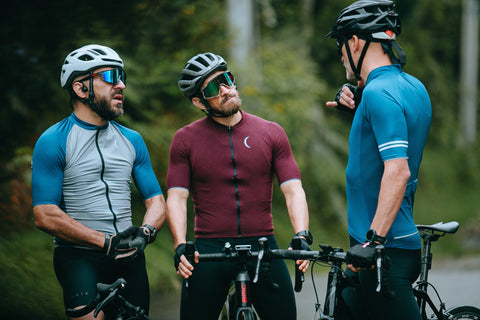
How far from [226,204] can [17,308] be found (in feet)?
9.03

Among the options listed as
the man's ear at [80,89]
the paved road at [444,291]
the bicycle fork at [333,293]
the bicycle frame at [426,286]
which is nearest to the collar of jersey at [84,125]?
the man's ear at [80,89]

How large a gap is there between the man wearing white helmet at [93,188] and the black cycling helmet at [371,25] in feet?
5.16

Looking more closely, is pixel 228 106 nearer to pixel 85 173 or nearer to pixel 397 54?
pixel 85 173

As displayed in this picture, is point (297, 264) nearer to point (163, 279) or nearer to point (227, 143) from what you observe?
point (227, 143)

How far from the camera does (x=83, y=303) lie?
3.56 metres

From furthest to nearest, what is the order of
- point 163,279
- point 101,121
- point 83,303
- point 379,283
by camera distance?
point 163,279 → point 101,121 → point 83,303 → point 379,283

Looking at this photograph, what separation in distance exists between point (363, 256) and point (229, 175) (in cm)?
140

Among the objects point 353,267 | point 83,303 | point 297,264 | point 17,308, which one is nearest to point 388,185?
point 353,267

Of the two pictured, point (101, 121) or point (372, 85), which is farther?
point (101, 121)

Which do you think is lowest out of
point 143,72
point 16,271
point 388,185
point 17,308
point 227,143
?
point 17,308

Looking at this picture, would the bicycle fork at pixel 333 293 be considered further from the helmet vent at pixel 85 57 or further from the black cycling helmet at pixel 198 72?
the helmet vent at pixel 85 57

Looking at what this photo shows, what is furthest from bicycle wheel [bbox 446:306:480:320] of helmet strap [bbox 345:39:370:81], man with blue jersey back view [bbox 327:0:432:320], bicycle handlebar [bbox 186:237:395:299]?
helmet strap [bbox 345:39:370:81]

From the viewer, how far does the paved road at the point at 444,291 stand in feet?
25.0

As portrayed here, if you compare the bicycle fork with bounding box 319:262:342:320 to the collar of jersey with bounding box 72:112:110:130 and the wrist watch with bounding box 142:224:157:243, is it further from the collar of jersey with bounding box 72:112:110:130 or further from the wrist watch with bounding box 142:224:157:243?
the collar of jersey with bounding box 72:112:110:130
